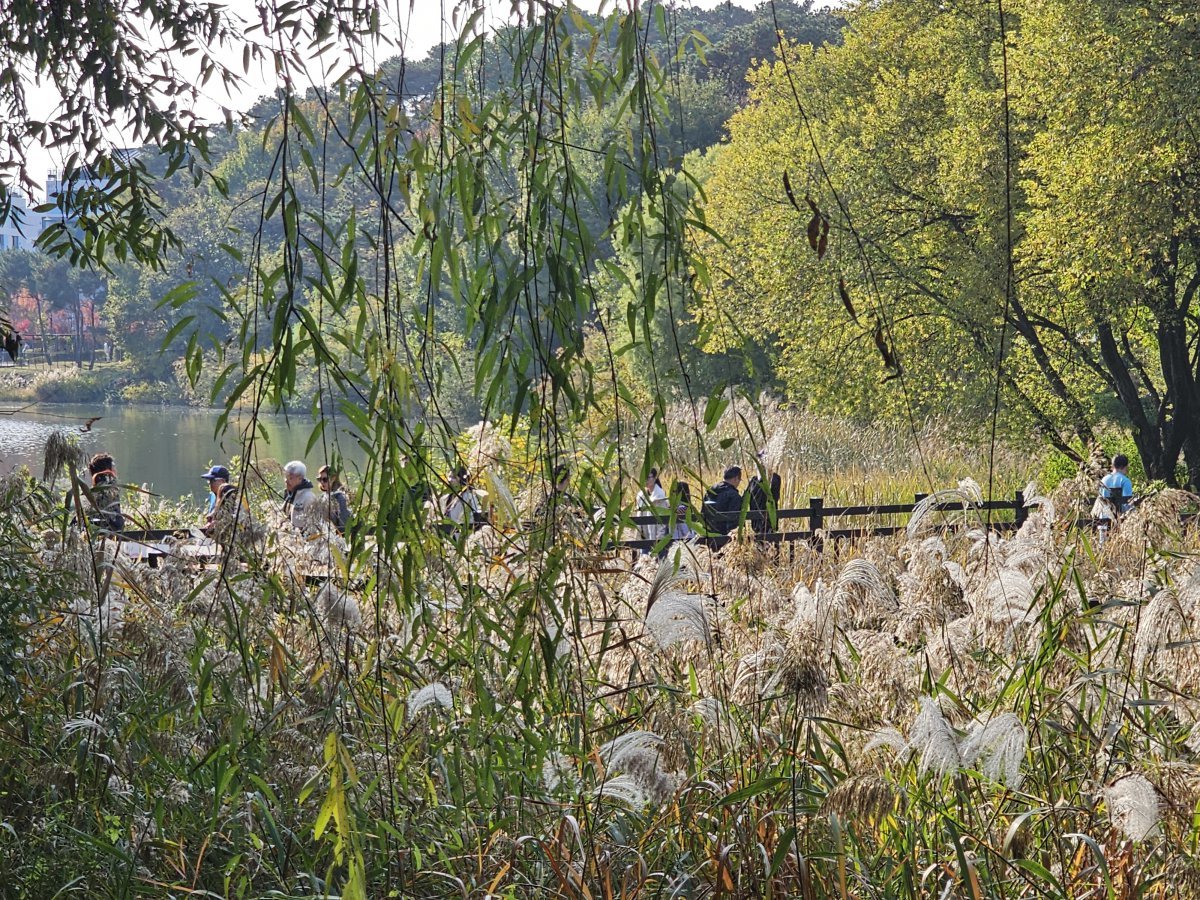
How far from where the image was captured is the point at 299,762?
3.36 m

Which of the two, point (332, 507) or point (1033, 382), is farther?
point (1033, 382)

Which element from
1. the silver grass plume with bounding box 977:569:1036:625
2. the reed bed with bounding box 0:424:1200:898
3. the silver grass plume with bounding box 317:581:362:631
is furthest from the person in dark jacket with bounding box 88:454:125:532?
the silver grass plume with bounding box 977:569:1036:625

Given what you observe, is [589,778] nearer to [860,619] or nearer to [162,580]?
[860,619]

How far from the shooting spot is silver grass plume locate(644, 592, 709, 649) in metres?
2.87

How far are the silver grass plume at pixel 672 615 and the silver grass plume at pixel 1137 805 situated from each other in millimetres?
954

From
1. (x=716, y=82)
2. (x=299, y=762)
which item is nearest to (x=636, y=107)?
(x=299, y=762)

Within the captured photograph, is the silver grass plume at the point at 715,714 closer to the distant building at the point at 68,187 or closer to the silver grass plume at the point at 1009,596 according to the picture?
the silver grass plume at the point at 1009,596

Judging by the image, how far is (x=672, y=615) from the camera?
9.48 feet

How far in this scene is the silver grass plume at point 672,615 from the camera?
287 centimetres

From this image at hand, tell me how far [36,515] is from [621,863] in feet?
6.93

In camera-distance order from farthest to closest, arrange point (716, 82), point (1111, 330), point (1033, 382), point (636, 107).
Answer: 1. point (716, 82)
2. point (1033, 382)
3. point (1111, 330)
4. point (636, 107)

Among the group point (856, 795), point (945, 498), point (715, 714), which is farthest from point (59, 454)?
point (945, 498)

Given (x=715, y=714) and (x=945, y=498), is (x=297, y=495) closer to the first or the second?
(x=945, y=498)

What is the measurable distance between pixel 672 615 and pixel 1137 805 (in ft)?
3.49
